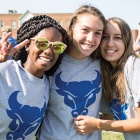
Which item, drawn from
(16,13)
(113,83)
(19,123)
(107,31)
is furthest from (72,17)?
(16,13)

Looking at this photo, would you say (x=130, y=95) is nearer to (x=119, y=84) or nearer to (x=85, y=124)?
(x=119, y=84)

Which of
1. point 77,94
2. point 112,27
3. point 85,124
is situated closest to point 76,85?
point 77,94

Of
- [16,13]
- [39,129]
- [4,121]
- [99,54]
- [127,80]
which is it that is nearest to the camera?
[4,121]

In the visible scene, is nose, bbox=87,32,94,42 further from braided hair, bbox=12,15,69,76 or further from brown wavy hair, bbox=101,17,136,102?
brown wavy hair, bbox=101,17,136,102

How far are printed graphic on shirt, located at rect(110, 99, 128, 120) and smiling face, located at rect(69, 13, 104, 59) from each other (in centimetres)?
60

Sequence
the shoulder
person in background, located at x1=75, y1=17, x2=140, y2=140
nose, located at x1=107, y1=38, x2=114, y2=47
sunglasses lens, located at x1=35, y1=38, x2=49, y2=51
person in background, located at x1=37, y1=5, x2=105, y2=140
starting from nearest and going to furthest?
the shoulder
sunglasses lens, located at x1=35, y1=38, x2=49, y2=51
person in background, located at x1=75, y1=17, x2=140, y2=140
person in background, located at x1=37, y1=5, x2=105, y2=140
nose, located at x1=107, y1=38, x2=114, y2=47

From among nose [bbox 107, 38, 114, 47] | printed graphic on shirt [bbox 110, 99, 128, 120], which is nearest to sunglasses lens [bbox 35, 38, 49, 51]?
nose [bbox 107, 38, 114, 47]

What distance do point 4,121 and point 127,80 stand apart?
1231 mm

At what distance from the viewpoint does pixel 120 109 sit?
10.3ft

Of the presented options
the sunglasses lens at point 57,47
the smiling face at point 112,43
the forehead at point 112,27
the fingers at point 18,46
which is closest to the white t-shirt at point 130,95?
the smiling face at point 112,43

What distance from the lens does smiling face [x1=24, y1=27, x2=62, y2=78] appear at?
2.83 m

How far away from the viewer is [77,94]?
3.09 meters

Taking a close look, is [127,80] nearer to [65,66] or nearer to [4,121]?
[65,66]

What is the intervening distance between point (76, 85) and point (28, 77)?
1.86ft
